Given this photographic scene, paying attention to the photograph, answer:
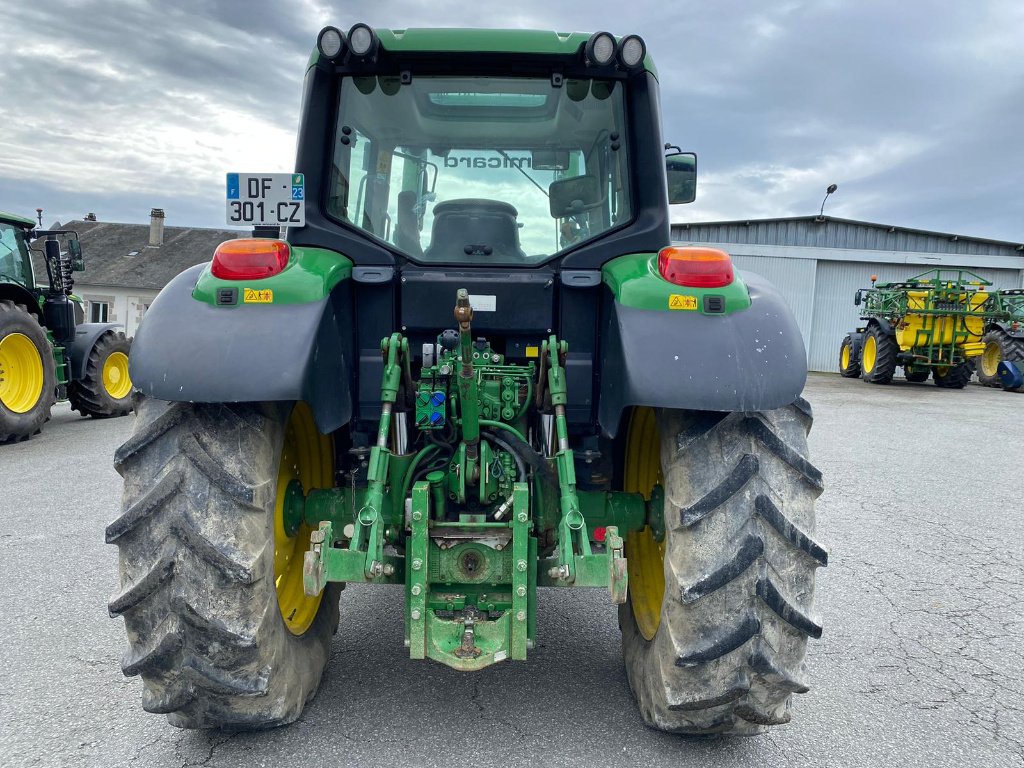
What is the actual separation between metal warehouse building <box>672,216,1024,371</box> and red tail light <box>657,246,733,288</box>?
76.1 ft

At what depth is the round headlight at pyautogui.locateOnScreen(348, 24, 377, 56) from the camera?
2789 millimetres

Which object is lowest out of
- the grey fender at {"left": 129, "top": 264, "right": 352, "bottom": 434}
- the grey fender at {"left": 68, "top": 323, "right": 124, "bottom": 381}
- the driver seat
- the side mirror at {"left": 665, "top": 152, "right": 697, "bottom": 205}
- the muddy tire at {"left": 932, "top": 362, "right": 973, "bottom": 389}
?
the muddy tire at {"left": 932, "top": 362, "right": 973, "bottom": 389}

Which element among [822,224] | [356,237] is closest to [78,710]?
[356,237]

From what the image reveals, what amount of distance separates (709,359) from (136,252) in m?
40.4

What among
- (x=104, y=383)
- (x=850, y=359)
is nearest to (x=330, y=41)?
(x=104, y=383)

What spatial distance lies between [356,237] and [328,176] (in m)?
0.28

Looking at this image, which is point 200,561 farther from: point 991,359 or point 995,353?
point 991,359

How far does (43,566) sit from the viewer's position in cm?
437

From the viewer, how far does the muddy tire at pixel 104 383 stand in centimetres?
1019

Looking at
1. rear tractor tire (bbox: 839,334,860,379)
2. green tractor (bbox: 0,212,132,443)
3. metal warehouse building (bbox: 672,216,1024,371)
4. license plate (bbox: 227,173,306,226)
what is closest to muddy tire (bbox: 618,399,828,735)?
license plate (bbox: 227,173,306,226)

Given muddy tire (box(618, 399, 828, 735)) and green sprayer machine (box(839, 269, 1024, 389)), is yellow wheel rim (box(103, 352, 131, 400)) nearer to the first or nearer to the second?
muddy tire (box(618, 399, 828, 735))

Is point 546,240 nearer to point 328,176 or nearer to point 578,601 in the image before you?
point 328,176

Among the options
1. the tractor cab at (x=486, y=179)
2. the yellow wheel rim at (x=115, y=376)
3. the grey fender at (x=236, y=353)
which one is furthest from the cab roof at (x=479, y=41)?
the yellow wheel rim at (x=115, y=376)

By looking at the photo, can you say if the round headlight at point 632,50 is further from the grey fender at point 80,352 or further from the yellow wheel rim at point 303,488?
the grey fender at point 80,352
